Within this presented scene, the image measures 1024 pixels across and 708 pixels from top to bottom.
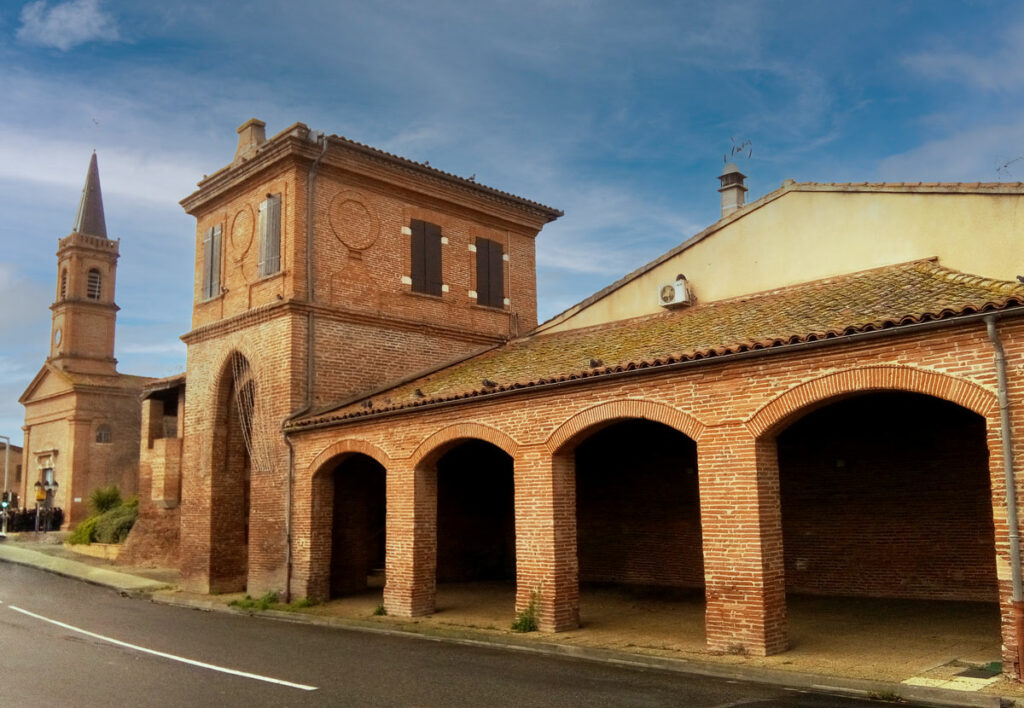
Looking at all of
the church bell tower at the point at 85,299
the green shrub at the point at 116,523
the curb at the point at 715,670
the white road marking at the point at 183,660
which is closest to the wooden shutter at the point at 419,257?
the curb at the point at 715,670

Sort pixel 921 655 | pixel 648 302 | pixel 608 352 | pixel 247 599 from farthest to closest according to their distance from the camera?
pixel 247 599 → pixel 648 302 → pixel 608 352 → pixel 921 655

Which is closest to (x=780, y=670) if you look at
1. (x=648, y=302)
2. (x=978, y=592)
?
(x=978, y=592)

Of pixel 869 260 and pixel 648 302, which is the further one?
pixel 648 302

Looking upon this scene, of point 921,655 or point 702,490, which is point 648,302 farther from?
point 921,655

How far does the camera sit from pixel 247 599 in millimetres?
17125

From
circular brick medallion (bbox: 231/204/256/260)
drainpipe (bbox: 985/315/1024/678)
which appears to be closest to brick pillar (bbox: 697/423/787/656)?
drainpipe (bbox: 985/315/1024/678)

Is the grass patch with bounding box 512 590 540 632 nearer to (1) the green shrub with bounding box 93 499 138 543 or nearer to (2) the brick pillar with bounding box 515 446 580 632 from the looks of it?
(2) the brick pillar with bounding box 515 446 580 632

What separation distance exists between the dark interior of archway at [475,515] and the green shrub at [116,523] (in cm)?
1304

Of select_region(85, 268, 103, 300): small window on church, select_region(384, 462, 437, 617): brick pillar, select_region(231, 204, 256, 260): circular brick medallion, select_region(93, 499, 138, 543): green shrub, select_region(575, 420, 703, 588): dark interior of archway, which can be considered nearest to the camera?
select_region(384, 462, 437, 617): brick pillar

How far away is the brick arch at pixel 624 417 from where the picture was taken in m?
10.8

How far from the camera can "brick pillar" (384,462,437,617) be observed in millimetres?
14336

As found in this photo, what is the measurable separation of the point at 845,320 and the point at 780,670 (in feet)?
13.3

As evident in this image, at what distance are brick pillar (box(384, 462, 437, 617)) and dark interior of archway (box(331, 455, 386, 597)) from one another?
287 centimetres

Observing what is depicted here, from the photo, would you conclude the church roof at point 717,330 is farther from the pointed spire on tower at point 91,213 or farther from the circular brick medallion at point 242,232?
the pointed spire on tower at point 91,213
